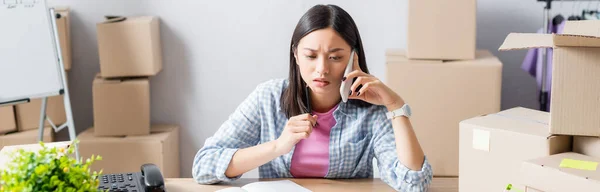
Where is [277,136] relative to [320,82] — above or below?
below

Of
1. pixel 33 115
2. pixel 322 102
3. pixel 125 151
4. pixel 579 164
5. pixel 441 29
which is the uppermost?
pixel 441 29

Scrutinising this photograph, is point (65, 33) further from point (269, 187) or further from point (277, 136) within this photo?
point (269, 187)

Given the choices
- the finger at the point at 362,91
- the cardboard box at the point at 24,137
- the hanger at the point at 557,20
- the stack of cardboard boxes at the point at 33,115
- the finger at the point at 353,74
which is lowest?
the cardboard box at the point at 24,137

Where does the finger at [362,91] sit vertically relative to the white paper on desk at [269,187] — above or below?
above

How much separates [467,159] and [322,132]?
392 millimetres

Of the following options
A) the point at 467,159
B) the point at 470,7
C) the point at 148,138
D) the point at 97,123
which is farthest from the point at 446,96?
the point at 97,123

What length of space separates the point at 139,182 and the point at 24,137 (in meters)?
1.60

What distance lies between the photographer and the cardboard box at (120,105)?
328 cm

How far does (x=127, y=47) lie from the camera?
10.7ft

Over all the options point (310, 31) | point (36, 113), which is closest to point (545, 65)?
point (310, 31)

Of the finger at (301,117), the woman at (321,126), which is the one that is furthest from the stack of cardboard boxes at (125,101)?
the finger at (301,117)

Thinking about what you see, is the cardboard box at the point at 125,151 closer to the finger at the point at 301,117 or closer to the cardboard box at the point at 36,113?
Answer: the cardboard box at the point at 36,113

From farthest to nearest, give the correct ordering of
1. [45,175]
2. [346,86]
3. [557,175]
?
[346,86] → [557,175] → [45,175]

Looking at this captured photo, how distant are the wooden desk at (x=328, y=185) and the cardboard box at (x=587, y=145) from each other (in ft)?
1.02
